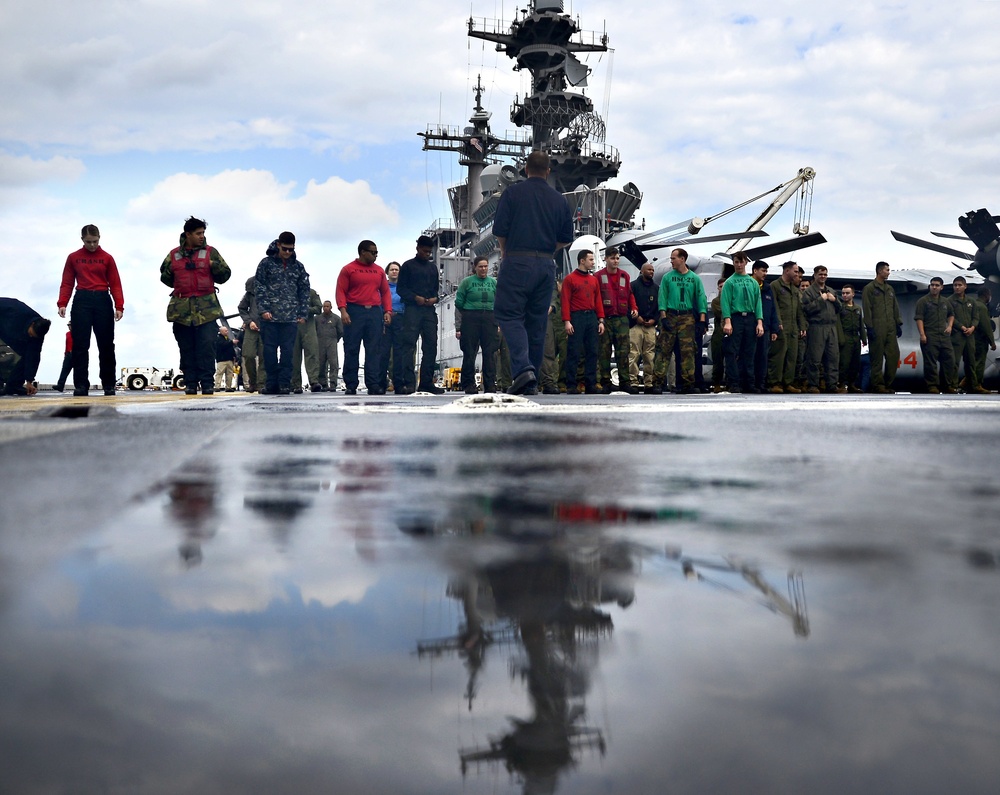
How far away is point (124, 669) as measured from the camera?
2.30 ft

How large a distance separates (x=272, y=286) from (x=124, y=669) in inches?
419

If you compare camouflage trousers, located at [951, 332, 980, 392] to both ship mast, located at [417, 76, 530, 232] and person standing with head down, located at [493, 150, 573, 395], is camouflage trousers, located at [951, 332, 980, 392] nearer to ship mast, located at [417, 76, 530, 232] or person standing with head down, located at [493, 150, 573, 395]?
person standing with head down, located at [493, 150, 573, 395]

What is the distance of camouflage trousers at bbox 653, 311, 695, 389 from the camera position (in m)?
12.5

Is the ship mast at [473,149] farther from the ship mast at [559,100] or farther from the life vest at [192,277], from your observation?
the life vest at [192,277]

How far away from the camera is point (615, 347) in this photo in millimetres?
13266

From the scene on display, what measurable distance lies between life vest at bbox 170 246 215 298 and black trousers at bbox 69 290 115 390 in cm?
74

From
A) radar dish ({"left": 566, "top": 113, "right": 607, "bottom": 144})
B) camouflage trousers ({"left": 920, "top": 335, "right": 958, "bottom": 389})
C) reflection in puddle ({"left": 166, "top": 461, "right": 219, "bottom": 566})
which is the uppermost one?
radar dish ({"left": 566, "top": 113, "right": 607, "bottom": 144})

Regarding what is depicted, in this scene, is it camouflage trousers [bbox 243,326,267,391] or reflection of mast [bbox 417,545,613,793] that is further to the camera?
camouflage trousers [bbox 243,326,267,391]

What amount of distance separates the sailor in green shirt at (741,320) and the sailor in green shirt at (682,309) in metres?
0.37

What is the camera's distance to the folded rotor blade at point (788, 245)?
22.4m

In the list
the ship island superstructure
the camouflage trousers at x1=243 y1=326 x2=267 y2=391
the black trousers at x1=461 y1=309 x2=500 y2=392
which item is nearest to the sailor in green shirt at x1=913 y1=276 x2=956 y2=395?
the black trousers at x1=461 y1=309 x2=500 y2=392

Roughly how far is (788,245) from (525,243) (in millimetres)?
17022

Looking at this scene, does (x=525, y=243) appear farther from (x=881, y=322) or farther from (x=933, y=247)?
(x=933, y=247)

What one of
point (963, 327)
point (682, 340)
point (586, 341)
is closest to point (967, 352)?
point (963, 327)
